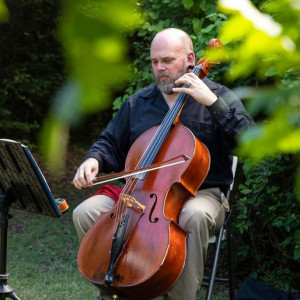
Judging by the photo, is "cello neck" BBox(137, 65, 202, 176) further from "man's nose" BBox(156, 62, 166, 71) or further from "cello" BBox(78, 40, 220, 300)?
"man's nose" BBox(156, 62, 166, 71)

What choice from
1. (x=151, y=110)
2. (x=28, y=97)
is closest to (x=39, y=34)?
(x=28, y=97)

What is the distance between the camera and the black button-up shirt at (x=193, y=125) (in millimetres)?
2861

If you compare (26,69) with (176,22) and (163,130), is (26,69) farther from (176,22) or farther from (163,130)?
(163,130)

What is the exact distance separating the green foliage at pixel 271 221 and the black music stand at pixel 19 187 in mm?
1186

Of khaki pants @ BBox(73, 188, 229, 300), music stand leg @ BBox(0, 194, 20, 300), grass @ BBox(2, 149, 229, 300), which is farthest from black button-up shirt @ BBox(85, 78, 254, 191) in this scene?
grass @ BBox(2, 149, 229, 300)

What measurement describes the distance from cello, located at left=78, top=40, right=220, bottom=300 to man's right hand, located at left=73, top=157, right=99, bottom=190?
0.15 meters

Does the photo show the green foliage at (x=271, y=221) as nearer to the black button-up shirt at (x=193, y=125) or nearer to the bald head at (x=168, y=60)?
the black button-up shirt at (x=193, y=125)

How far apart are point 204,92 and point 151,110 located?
41 centimetres

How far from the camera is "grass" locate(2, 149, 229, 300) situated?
3.71 meters

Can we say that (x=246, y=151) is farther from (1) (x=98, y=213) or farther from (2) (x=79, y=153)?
(2) (x=79, y=153)

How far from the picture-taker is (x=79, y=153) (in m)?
8.28

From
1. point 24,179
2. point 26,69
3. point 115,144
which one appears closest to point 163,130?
point 115,144

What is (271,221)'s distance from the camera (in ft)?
12.0

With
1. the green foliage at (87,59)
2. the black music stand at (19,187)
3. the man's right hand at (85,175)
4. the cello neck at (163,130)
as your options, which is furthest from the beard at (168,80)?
the green foliage at (87,59)
